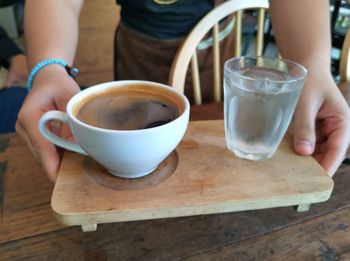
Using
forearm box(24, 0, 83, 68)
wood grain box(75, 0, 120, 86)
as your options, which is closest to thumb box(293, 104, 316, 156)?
forearm box(24, 0, 83, 68)

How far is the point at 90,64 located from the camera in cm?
196

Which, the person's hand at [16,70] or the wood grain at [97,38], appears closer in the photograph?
the person's hand at [16,70]

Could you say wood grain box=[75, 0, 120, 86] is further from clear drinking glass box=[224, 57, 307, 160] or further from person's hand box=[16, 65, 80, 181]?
clear drinking glass box=[224, 57, 307, 160]

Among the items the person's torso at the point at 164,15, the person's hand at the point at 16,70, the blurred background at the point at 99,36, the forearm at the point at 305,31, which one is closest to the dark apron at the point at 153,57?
the person's torso at the point at 164,15

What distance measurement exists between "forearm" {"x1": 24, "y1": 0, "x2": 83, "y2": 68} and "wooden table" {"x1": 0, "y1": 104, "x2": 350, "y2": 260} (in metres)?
0.23

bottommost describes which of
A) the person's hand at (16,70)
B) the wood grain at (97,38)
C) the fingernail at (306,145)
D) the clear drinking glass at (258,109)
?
the wood grain at (97,38)

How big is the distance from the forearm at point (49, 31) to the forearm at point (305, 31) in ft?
1.32

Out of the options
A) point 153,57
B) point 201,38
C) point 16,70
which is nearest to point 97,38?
point 16,70

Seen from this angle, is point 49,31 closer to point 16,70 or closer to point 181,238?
point 181,238

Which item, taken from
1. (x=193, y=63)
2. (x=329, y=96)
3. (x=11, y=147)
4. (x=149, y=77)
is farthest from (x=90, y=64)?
(x=329, y=96)

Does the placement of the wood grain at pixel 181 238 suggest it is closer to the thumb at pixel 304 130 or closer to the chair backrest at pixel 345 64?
the thumb at pixel 304 130

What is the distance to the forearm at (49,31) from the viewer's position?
1.95 feet

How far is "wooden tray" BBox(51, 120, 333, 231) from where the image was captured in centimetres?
37

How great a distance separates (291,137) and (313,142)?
0.13 ft
